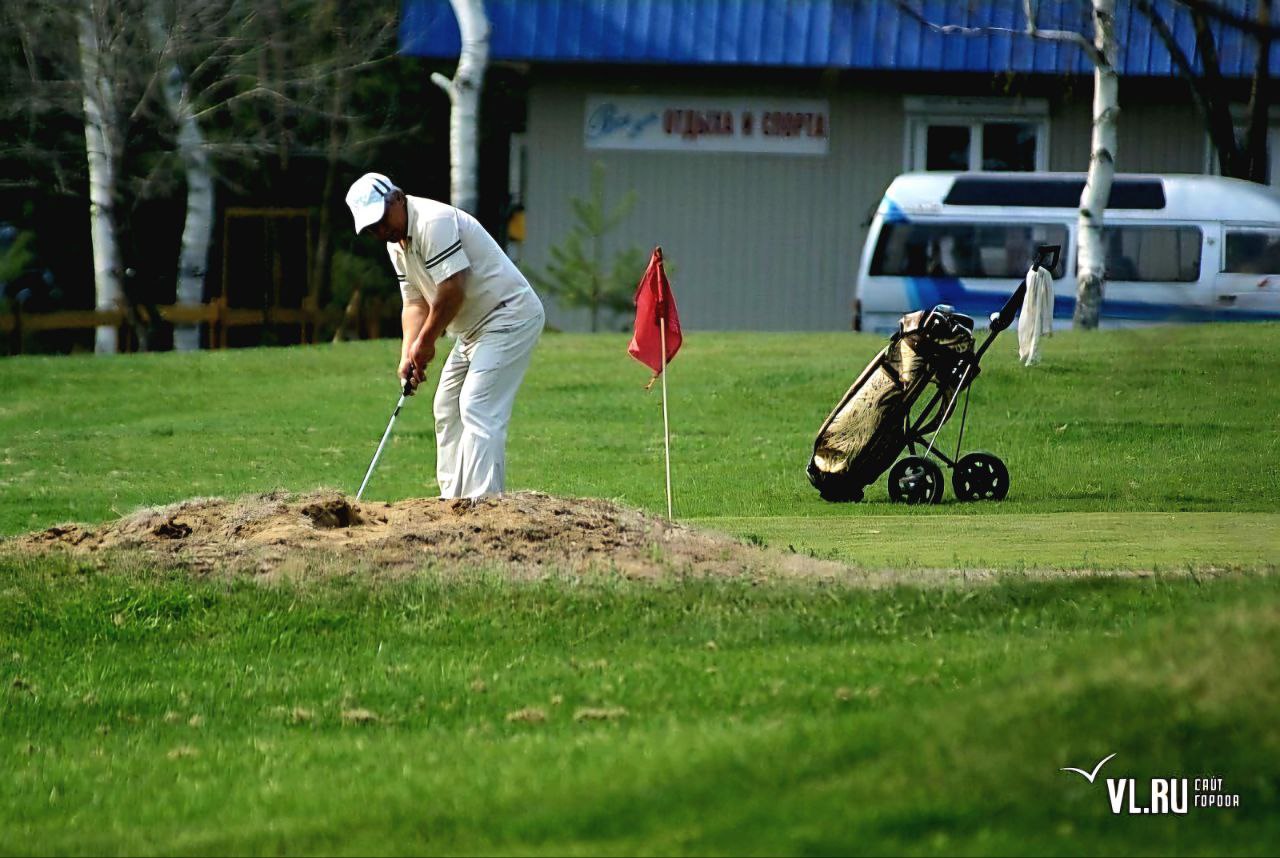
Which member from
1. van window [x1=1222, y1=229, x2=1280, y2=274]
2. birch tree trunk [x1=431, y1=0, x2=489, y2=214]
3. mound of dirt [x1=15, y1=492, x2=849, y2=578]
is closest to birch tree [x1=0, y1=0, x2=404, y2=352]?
Answer: birch tree trunk [x1=431, y1=0, x2=489, y2=214]

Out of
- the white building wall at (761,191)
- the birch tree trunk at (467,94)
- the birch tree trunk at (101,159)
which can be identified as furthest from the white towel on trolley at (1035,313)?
the white building wall at (761,191)

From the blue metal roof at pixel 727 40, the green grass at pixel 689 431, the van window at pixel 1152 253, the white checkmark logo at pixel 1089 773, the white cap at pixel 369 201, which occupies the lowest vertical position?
the green grass at pixel 689 431

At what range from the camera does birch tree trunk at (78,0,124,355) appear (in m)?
26.3

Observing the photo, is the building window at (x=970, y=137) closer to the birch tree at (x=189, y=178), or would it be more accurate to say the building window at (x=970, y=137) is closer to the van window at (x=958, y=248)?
the van window at (x=958, y=248)

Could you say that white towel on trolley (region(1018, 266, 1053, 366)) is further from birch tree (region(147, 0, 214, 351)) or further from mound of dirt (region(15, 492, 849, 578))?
birch tree (region(147, 0, 214, 351))

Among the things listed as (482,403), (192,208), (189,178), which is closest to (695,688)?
(482,403)

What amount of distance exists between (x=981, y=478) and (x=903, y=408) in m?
0.96

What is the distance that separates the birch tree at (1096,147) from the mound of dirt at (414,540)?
1402 centimetres

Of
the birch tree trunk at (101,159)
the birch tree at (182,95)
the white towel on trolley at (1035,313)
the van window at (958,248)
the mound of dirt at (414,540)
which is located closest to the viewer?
the mound of dirt at (414,540)

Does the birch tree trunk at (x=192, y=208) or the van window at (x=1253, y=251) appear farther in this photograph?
the birch tree trunk at (x=192, y=208)

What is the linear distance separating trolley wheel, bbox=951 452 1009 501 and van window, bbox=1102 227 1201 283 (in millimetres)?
13709

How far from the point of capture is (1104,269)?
26.6 m

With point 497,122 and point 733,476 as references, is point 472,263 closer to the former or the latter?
point 733,476

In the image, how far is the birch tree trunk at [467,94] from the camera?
27.1 m
